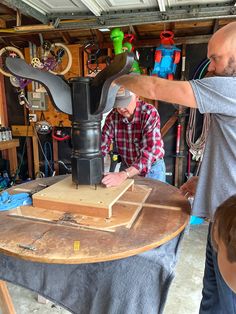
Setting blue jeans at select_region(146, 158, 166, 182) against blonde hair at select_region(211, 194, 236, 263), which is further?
blue jeans at select_region(146, 158, 166, 182)

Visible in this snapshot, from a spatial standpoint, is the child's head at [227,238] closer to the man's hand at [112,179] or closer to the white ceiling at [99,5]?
the man's hand at [112,179]

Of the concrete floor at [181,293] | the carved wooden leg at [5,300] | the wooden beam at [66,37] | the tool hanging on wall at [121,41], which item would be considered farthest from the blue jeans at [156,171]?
the wooden beam at [66,37]

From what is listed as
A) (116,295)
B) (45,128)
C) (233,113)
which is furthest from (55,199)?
(45,128)

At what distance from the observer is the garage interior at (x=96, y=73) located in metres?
2.30

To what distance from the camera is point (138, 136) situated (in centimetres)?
191

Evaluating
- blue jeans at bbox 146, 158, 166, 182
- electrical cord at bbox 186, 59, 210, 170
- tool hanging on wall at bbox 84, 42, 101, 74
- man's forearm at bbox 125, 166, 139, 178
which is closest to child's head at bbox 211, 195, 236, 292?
man's forearm at bbox 125, 166, 139, 178

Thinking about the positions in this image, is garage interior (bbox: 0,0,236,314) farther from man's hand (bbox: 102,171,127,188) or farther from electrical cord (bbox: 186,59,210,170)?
man's hand (bbox: 102,171,127,188)

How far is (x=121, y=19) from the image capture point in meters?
2.51

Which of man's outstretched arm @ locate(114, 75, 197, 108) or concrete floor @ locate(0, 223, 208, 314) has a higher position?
man's outstretched arm @ locate(114, 75, 197, 108)

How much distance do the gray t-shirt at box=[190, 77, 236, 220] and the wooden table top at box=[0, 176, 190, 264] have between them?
11 centimetres

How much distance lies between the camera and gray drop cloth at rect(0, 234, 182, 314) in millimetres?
934

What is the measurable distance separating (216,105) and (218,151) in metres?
0.23

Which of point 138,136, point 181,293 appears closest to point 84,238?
point 138,136

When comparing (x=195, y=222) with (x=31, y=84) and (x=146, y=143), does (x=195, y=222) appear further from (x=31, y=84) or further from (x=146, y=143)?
(x=31, y=84)
